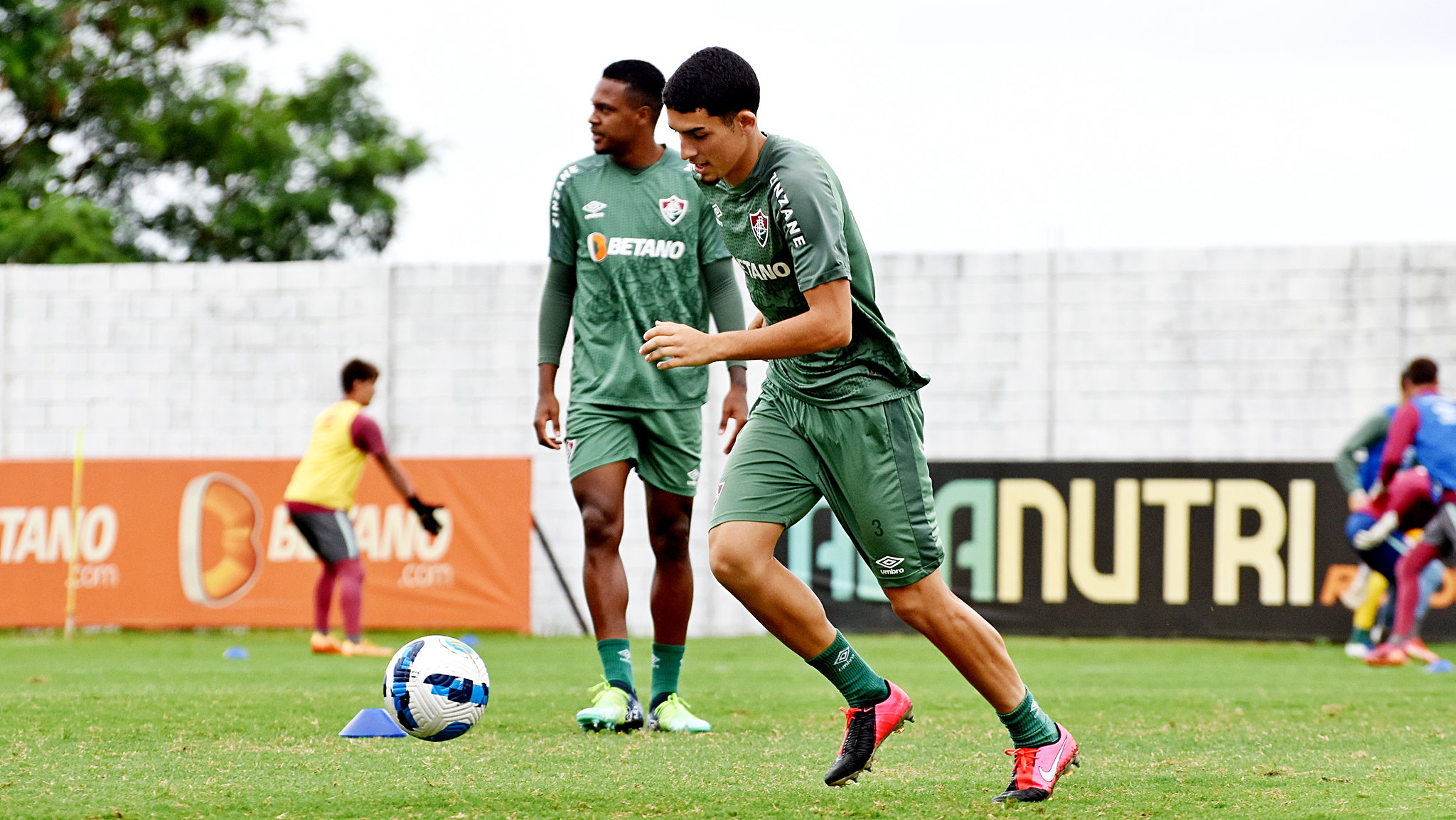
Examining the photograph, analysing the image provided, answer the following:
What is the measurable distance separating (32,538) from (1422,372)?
417 inches

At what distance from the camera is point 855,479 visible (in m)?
4.14

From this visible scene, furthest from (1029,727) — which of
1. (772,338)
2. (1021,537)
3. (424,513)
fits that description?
(1021,537)

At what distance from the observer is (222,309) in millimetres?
14031

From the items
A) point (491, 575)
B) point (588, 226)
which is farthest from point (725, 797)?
point (491, 575)

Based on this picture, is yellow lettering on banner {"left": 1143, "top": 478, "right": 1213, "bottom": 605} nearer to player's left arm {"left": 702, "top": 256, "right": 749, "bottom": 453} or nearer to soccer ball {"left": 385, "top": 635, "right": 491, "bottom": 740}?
player's left arm {"left": 702, "top": 256, "right": 749, "bottom": 453}

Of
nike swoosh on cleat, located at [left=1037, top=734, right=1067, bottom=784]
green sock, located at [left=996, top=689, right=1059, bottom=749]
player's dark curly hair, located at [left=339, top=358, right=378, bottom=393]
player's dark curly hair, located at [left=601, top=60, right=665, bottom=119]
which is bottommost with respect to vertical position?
nike swoosh on cleat, located at [left=1037, top=734, right=1067, bottom=784]

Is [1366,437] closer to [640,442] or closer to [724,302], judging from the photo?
[724,302]

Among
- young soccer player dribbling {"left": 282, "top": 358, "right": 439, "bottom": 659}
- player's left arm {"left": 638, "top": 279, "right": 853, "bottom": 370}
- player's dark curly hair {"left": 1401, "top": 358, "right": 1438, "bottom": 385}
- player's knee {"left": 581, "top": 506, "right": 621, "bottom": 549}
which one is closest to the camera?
player's left arm {"left": 638, "top": 279, "right": 853, "bottom": 370}

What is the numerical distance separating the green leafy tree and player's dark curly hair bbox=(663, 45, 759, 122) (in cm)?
2169

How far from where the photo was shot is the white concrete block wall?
1295 cm

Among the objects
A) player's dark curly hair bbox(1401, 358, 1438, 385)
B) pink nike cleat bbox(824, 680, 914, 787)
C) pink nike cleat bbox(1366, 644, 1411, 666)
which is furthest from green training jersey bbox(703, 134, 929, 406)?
player's dark curly hair bbox(1401, 358, 1438, 385)

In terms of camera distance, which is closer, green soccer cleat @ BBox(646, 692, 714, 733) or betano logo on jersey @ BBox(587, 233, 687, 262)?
green soccer cleat @ BBox(646, 692, 714, 733)

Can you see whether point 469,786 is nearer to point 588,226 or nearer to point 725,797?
point 725,797

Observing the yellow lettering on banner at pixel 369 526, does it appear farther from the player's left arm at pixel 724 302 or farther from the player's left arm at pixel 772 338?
the player's left arm at pixel 772 338
